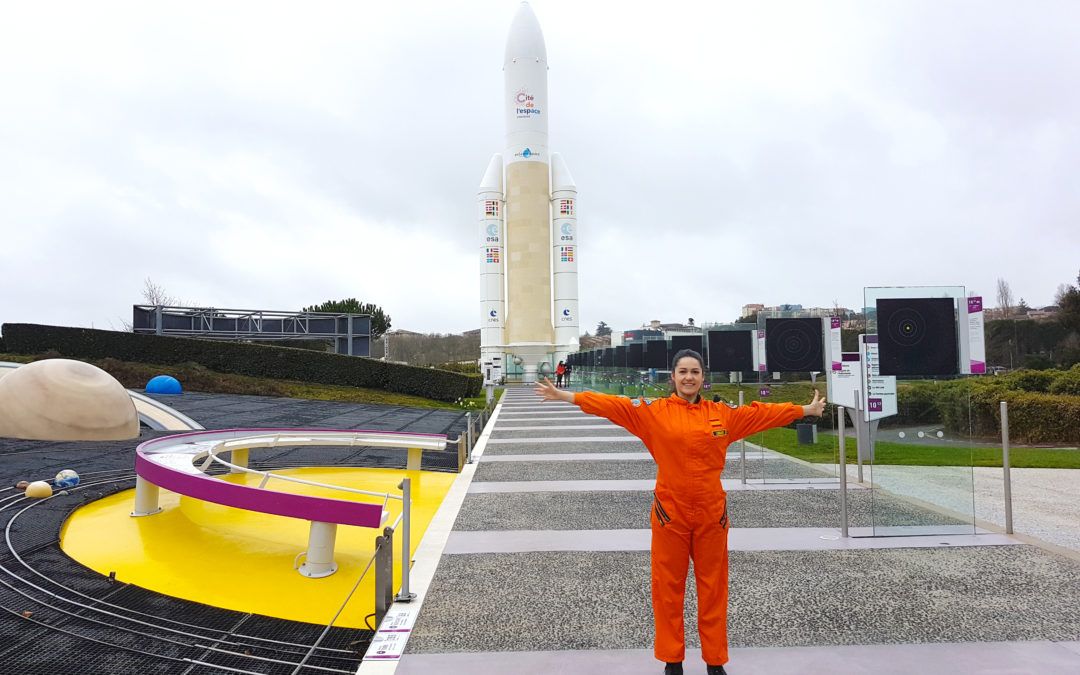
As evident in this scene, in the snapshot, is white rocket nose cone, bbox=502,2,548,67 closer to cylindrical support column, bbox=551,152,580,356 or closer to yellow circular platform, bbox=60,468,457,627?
cylindrical support column, bbox=551,152,580,356

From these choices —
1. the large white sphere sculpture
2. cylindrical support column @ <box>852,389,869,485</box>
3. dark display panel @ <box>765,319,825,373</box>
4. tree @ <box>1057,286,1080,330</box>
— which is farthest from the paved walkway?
tree @ <box>1057,286,1080,330</box>

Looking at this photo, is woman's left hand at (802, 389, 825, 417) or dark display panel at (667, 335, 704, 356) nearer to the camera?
woman's left hand at (802, 389, 825, 417)

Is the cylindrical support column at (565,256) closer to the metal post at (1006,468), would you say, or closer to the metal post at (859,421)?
the metal post at (859,421)

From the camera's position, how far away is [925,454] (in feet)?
18.6

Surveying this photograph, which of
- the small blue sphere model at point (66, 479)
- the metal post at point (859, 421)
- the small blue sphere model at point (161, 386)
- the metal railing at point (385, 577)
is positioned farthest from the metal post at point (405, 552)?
the small blue sphere model at point (161, 386)

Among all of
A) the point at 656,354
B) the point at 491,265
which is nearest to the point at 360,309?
the point at 491,265

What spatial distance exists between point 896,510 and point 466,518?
13.4 feet

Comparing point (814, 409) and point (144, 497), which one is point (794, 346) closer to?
point (814, 409)

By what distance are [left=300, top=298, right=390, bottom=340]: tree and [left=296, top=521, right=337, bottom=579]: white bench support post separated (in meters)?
49.3

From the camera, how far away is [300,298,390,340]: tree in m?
53.5

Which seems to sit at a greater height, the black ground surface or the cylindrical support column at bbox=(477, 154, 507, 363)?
the cylindrical support column at bbox=(477, 154, 507, 363)

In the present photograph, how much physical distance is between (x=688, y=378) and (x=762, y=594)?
193 cm

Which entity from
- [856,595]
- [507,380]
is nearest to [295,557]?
[856,595]

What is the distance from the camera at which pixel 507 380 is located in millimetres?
35156
